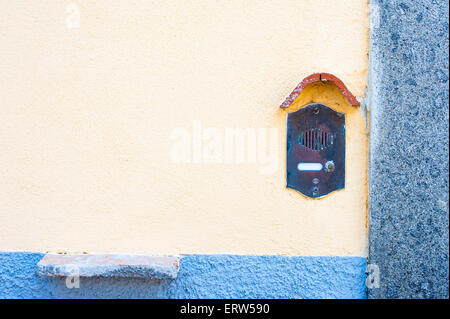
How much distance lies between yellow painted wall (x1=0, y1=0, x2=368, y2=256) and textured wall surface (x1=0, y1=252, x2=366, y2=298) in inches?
2.5

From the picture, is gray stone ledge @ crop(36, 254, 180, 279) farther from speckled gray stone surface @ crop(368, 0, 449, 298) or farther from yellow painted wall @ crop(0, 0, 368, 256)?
speckled gray stone surface @ crop(368, 0, 449, 298)

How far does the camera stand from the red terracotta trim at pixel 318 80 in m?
2.12

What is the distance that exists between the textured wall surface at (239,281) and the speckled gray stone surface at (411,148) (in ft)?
0.75

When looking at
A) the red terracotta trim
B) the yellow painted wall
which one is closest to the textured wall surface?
the yellow painted wall

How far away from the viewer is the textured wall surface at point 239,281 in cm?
224

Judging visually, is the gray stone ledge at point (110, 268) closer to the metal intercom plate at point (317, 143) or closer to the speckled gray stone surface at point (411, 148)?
the metal intercom plate at point (317, 143)

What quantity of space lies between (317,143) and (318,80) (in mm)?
340

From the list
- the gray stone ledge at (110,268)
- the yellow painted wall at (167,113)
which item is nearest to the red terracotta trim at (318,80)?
the yellow painted wall at (167,113)

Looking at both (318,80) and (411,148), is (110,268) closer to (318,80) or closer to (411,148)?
(318,80)

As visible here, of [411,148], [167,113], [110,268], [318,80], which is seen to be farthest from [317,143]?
[110,268]

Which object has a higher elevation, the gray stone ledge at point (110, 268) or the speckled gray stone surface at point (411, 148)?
the speckled gray stone surface at point (411, 148)

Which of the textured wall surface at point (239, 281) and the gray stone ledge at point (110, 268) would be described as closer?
the gray stone ledge at point (110, 268)

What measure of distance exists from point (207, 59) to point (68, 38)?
79 centimetres

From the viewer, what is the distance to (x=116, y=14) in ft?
7.39
